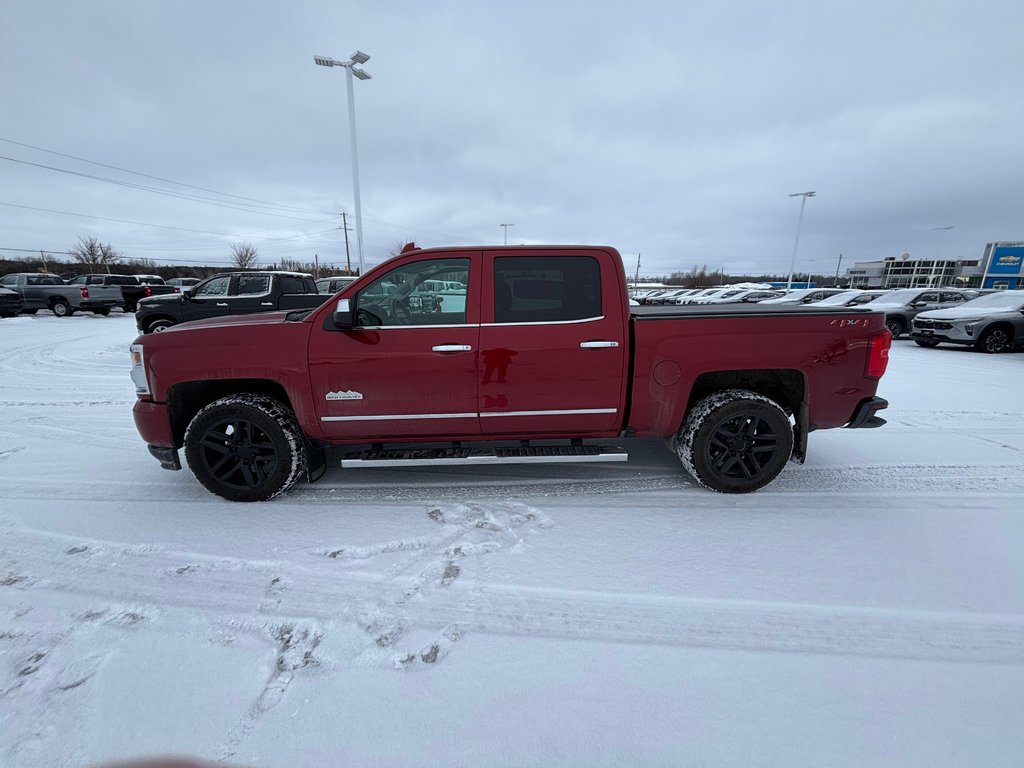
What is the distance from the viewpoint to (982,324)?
11133 mm

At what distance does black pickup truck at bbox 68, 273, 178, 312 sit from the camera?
1947 cm

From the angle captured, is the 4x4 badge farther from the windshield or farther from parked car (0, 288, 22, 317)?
parked car (0, 288, 22, 317)

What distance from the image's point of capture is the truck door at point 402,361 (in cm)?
319

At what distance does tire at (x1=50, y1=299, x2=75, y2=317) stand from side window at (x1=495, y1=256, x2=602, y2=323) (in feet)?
79.3

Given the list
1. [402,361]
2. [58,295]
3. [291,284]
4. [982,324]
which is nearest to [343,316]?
[402,361]

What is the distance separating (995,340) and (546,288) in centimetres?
1422

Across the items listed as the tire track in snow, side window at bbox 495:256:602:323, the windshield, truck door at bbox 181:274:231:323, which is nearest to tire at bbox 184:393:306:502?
the tire track in snow

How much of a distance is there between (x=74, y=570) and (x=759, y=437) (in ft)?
15.0

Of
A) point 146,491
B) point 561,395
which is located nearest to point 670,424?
point 561,395

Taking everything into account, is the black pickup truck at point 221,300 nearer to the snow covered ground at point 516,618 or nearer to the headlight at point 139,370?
the snow covered ground at point 516,618

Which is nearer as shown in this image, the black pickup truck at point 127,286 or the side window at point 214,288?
the side window at point 214,288

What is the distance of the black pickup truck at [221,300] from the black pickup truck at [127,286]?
10581mm

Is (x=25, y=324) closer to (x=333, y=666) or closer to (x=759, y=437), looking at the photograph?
(x=333, y=666)

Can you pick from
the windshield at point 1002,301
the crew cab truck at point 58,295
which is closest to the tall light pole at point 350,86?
the crew cab truck at point 58,295
